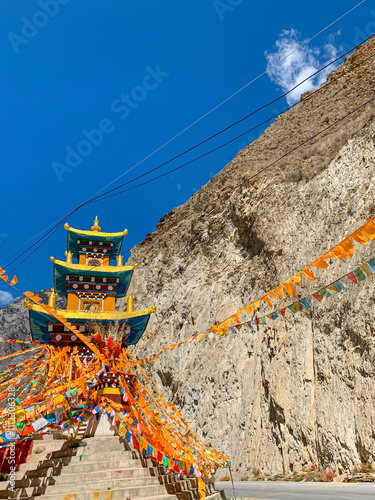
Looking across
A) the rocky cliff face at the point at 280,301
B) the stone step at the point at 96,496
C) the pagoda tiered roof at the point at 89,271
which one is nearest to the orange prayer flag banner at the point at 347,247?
the stone step at the point at 96,496

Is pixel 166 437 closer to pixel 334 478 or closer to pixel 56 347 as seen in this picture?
pixel 334 478

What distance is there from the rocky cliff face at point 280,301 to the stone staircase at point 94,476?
604cm

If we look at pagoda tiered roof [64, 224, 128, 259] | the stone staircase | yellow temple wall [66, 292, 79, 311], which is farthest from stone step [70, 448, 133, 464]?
pagoda tiered roof [64, 224, 128, 259]

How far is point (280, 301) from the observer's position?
711 inches

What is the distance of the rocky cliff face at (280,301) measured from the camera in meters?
13.6

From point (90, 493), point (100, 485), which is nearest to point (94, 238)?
point (100, 485)

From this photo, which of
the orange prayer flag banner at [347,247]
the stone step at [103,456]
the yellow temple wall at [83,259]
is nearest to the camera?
the orange prayer flag banner at [347,247]

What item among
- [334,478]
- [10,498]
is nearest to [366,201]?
[334,478]

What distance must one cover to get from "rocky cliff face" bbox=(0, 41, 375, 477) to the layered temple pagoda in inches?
234

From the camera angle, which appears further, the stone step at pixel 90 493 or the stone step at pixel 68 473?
the stone step at pixel 68 473

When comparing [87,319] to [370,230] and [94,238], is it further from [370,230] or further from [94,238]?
[370,230]

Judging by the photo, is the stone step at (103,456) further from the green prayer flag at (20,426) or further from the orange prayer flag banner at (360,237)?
the orange prayer flag banner at (360,237)

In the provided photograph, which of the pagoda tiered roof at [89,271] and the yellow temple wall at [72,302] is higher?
the pagoda tiered roof at [89,271]

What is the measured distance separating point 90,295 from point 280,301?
30.8 feet
